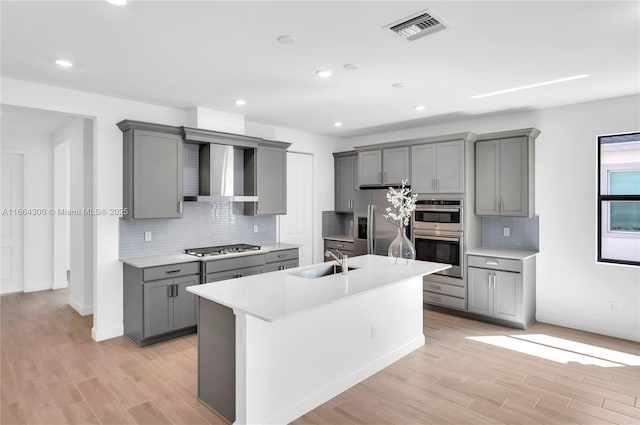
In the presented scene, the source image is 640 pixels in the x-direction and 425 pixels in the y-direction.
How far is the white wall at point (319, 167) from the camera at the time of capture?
20.4ft

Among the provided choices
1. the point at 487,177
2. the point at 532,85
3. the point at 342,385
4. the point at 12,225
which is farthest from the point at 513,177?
the point at 12,225

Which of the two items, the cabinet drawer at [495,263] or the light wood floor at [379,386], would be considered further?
the cabinet drawer at [495,263]

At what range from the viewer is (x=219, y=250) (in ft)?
15.4

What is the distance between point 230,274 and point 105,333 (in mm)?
1483

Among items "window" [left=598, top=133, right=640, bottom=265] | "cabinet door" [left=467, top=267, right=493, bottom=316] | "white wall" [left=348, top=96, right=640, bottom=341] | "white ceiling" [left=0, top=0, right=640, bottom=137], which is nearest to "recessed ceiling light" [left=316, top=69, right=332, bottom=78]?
"white ceiling" [left=0, top=0, right=640, bottom=137]

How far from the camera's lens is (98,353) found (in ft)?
12.3

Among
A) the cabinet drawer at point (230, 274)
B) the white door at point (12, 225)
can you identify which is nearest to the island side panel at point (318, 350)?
the cabinet drawer at point (230, 274)

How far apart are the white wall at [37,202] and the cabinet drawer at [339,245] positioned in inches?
190

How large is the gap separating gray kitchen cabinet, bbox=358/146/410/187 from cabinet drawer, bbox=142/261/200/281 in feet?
9.63

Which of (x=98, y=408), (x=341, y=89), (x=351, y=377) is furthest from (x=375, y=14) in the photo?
(x=98, y=408)

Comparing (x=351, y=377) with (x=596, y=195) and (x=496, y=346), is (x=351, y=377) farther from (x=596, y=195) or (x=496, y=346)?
(x=596, y=195)

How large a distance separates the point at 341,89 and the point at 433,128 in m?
2.36

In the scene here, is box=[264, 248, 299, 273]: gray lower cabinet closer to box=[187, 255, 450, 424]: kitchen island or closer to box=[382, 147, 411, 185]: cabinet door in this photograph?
box=[187, 255, 450, 424]: kitchen island

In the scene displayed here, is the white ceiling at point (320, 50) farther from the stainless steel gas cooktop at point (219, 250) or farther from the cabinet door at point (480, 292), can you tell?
the cabinet door at point (480, 292)
